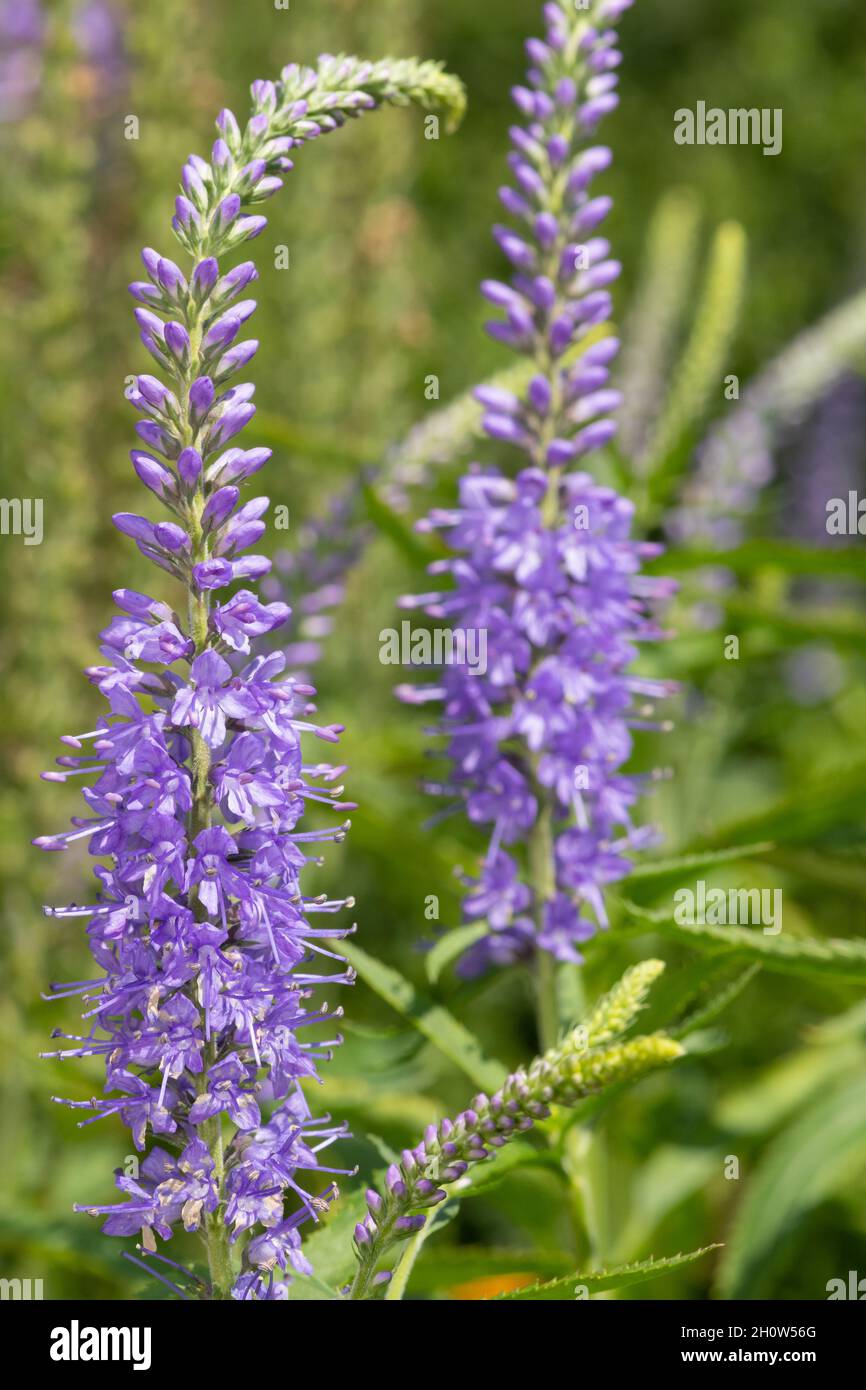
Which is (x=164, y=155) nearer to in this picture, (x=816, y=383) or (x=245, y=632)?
(x=816, y=383)

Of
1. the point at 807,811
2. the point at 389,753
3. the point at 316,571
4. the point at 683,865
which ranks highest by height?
the point at 316,571

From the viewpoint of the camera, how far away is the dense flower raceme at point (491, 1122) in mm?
1861

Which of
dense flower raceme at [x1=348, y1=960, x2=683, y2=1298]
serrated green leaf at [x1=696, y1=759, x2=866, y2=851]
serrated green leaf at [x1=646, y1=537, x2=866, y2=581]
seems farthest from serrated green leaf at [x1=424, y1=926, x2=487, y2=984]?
serrated green leaf at [x1=646, y1=537, x2=866, y2=581]

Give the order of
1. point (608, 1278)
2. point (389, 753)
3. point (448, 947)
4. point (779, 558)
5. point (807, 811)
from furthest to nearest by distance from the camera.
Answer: point (389, 753) → point (779, 558) → point (807, 811) → point (448, 947) → point (608, 1278)

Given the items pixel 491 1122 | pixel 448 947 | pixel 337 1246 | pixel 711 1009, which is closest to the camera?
pixel 491 1122

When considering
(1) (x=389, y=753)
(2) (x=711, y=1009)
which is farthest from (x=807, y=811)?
(1) (x=389, y=753)

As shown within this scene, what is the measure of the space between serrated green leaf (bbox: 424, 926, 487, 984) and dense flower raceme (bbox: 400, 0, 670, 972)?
0.16 ft

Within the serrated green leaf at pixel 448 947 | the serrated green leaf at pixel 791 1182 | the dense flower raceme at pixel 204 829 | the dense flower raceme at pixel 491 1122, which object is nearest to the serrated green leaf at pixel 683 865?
the serrated green leaf at pixel 448 947

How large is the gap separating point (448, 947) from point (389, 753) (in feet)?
4.49

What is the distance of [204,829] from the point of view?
6.52 ft

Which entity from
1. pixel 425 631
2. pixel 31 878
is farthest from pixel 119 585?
pixel 425 631

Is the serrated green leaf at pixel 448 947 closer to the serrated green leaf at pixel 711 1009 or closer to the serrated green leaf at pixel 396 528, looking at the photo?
the serrated green leaf at pixel 711 1009

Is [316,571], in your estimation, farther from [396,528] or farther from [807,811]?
[807,811]
